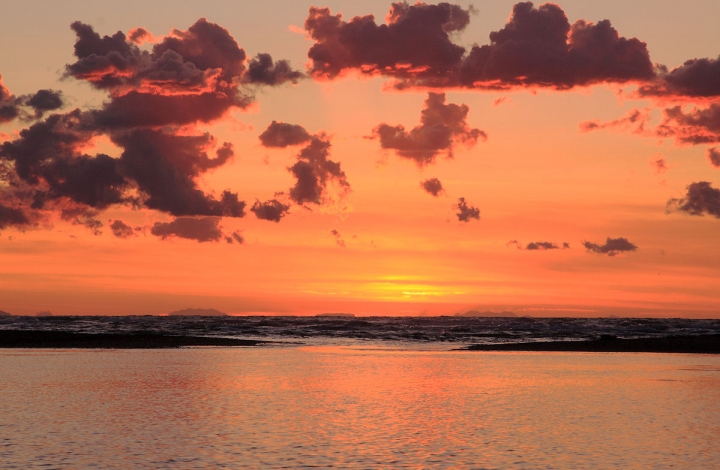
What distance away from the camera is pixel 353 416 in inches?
1182

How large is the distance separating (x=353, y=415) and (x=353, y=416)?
27 centimetres

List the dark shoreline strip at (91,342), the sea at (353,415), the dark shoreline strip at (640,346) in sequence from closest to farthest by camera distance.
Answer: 1. the sea at (353,415)
2. the dark shoreline strip at (640,346)
3. the dark shoreline strip at (91,342)

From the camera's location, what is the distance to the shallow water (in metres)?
22.2

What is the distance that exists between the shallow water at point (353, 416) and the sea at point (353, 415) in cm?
8

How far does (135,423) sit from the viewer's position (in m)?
28.0

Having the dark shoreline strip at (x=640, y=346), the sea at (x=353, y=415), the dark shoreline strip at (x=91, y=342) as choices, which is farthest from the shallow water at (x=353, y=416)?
the dark shoreline strip at (x=640, y=346)

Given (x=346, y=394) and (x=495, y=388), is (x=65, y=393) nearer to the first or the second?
(x=346, y=394)

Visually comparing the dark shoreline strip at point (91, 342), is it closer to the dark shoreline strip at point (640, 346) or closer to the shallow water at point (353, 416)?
the shallow water at point (353, 416)

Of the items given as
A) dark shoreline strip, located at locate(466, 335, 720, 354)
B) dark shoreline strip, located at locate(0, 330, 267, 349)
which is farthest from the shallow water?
dark shoreline strip, located at locate(466, 335, 720, 354)

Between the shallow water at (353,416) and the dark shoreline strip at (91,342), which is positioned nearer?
the shallow water at (353,416)

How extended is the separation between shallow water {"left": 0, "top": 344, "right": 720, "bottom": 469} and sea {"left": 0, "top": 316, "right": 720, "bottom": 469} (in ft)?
0.26

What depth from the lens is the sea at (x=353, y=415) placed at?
2214cm

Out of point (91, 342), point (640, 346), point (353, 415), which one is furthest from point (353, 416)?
point (640, 346)

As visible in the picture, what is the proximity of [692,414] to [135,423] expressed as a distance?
828 inches
